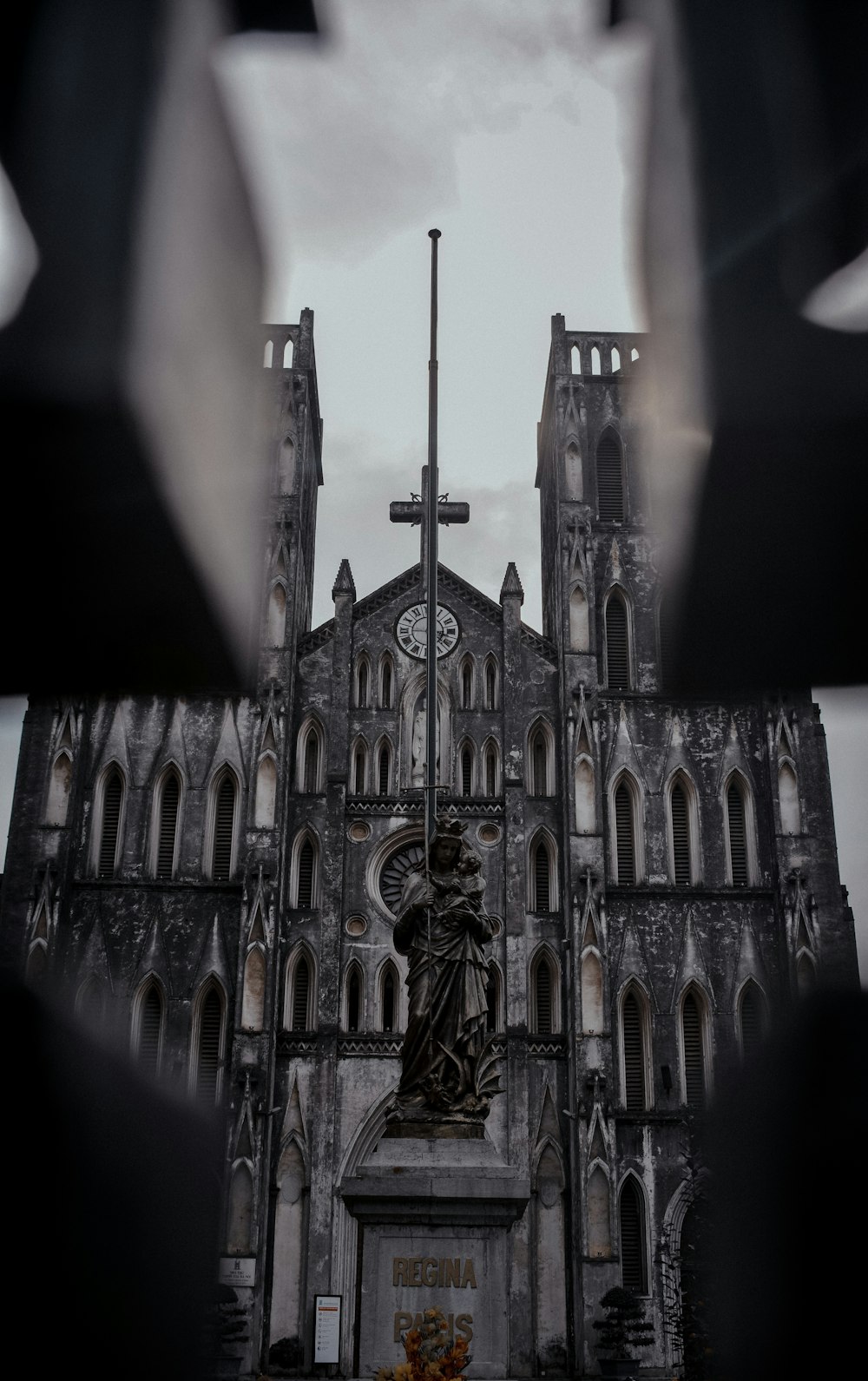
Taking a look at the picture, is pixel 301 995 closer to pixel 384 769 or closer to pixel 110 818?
pixel 384 769

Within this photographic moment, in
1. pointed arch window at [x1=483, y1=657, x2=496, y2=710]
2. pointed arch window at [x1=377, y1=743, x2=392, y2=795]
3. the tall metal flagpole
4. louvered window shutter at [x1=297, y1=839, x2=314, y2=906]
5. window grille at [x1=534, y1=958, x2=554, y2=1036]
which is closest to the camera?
the tall metal flagpole

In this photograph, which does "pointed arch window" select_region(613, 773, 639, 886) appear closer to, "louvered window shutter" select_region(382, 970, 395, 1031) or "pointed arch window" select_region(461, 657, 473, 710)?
"pointed arch window" select_region(461, 657, 473, 710)

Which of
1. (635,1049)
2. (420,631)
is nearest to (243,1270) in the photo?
(635,1049)

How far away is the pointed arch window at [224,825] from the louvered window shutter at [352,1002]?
368 centimetres

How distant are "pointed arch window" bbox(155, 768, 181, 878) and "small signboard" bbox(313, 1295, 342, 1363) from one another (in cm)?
993

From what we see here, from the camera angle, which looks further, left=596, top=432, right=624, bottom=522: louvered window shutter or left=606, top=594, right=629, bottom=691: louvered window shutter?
left=596, top=432, right=624, bottom=522: louvered window shutter

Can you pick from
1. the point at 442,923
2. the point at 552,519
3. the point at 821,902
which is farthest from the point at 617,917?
the point at 442,923

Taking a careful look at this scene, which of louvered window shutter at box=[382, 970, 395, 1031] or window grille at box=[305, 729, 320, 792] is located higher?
window grille at box=[305, 729, 320, 792]

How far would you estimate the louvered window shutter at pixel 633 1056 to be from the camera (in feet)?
100

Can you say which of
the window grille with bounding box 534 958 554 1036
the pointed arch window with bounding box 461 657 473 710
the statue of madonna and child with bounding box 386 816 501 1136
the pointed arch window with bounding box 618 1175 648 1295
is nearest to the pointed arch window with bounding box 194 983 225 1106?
the window grille with bounding box 534 958 554 1036

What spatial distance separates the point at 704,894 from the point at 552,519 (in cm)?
1098

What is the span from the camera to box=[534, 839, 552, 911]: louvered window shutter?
32.4 meters

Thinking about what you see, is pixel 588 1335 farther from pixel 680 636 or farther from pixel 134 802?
pixel 680 636

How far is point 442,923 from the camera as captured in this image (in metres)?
11.8
